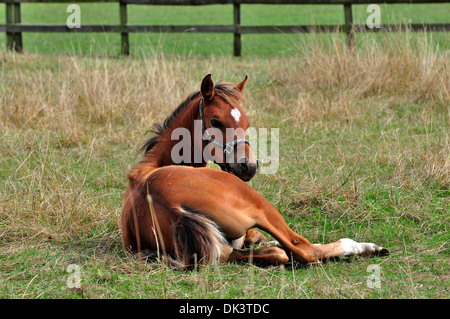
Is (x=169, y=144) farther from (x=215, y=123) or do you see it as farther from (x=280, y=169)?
(x=280, y=169)

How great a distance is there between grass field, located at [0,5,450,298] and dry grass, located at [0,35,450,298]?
2cm

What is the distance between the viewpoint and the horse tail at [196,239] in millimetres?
3414

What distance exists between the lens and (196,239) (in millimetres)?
3408

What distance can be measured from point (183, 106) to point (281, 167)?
1822 mm

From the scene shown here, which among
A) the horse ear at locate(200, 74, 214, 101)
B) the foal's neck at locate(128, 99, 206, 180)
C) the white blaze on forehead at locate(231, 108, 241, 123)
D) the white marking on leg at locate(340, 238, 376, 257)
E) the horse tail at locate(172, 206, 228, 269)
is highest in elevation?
the horse ear at locate(200, 74, 214, 101)

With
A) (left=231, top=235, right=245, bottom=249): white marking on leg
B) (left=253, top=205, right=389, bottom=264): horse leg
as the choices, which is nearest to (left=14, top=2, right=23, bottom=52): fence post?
(left=231, top=235, right=245, bottom=249): white marking on leg

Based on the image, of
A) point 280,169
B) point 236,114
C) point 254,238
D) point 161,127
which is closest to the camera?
point 236,114

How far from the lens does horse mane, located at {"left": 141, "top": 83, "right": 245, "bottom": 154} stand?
420cm

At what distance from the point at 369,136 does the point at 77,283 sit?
441 centimetres

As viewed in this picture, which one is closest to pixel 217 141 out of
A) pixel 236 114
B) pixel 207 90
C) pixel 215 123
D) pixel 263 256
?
pixel 215 123

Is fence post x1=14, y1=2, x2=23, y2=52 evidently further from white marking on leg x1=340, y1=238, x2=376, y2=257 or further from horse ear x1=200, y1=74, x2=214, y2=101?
white marking on leg x1=340, y1=238, x2=376, y2=257

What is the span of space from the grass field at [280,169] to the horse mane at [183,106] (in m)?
0.73

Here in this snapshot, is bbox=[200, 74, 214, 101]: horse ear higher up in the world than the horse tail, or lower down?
higher up
